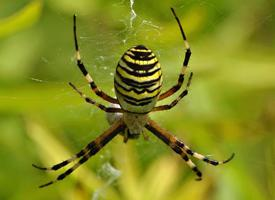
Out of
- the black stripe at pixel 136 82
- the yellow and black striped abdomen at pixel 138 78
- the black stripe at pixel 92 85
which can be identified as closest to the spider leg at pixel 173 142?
the black stripe at pixel 92 85

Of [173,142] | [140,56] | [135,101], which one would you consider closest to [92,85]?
[135,101]

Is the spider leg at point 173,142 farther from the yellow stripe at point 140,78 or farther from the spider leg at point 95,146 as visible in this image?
the yellow stripe at point 140,78

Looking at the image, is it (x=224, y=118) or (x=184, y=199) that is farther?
(x=224, y=118)

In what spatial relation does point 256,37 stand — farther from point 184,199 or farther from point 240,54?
point 184,199

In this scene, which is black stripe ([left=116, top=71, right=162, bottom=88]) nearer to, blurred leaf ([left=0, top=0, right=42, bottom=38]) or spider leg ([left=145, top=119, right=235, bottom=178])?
blurred leaf ([left=0, top=0, right=42, bottom=38])

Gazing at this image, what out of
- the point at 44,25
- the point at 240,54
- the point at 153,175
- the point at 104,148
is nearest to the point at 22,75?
the point at 44,25

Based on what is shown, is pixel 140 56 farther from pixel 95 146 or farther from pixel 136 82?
pixel 95 146
